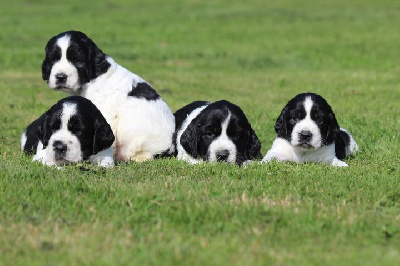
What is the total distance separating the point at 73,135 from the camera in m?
9.11

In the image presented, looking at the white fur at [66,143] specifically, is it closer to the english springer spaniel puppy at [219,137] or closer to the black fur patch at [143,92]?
the english springer spaniel puppy at [219,137]

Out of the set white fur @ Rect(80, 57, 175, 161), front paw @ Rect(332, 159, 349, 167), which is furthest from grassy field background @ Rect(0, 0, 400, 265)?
white fur @ Rect(80, 57, 175, 161)

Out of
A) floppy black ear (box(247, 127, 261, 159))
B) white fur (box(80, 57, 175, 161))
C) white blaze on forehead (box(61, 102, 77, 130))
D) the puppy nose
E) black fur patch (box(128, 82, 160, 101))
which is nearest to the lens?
the puppy nose

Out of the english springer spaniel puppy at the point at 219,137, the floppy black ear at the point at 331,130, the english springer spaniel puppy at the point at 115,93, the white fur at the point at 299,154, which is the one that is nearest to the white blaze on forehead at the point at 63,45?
the english springer spaniel puppy at the point at 115,93

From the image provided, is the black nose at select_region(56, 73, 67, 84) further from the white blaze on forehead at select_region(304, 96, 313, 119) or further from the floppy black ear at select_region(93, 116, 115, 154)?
the white blaze on forehead at select_region(304, 96, 313, 119)

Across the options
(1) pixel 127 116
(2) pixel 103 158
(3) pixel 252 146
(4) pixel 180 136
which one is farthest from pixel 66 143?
(3) pixel 252 146

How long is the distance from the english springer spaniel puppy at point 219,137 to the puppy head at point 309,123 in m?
0.53

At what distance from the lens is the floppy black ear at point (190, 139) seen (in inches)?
392

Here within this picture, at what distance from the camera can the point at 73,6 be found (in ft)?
139

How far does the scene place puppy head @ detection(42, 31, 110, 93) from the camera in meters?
10.2

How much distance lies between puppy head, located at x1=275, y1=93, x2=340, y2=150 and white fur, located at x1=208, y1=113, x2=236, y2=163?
2.97 feet

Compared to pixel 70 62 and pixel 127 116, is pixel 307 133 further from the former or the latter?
pixel 70 62

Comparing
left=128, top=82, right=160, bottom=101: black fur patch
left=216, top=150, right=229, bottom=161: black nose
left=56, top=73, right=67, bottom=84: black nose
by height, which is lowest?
left=216, top=150, right=229, bottom=161: black nose

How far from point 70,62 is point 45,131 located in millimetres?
1391
